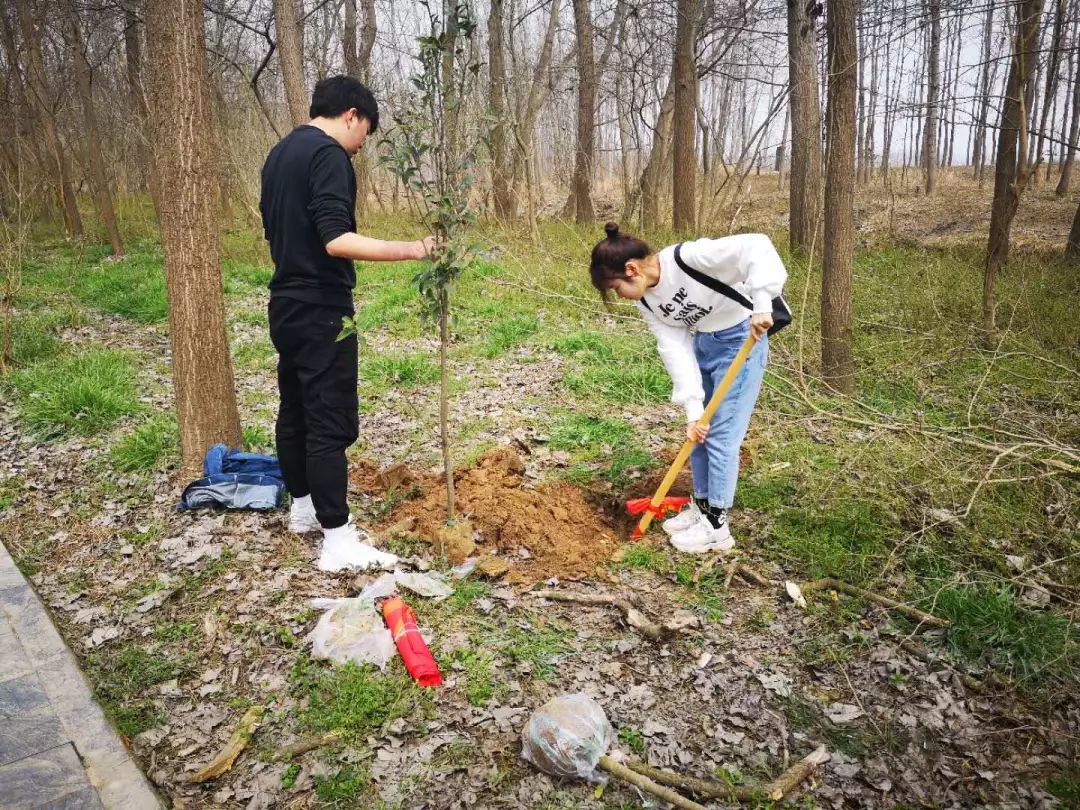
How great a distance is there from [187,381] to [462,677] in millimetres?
2637

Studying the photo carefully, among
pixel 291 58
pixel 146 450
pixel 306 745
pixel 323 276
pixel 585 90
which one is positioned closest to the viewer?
pixel 306 745

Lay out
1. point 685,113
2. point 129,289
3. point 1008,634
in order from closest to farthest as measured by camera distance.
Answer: point 1008,634
point 129,289
point 685,113

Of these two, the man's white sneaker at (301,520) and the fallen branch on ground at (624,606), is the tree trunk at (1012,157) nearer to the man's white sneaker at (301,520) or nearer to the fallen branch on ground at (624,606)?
the fallen branch on ground at (624,606)

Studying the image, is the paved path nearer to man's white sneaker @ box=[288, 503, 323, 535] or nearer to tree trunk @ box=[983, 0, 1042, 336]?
man's white sneaker @ box=[288, 503, 323, 535]

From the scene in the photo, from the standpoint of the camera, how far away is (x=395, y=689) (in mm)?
2662

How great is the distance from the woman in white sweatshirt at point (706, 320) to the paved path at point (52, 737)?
255cm

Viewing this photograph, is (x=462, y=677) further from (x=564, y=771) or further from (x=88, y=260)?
(x=88, y=260)

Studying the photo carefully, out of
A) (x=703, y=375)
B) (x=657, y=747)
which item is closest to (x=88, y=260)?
(x=703, y=375)

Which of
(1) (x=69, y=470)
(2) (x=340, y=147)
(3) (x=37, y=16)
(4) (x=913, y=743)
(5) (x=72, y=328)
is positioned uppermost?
(3) (x=37, y=16)

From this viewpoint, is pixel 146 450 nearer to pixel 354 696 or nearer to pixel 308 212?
pixel 308 212

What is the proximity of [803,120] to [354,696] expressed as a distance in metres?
9.26

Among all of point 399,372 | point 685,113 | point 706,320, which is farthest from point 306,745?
point 685,113

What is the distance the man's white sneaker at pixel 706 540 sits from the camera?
11.5ft

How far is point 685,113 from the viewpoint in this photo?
10172mm
